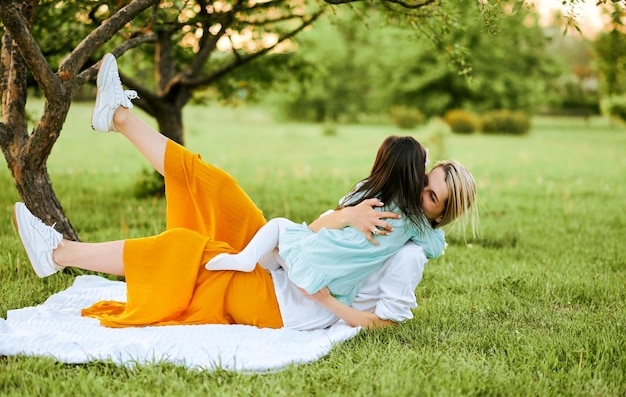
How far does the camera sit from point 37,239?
3221 mm

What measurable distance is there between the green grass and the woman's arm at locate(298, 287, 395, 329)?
0.26ft

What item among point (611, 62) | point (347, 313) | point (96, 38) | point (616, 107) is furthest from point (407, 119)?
point (347, 313)

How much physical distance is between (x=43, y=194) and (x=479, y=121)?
2262cm

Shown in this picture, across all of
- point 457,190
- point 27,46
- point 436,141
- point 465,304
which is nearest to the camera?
point 457,190

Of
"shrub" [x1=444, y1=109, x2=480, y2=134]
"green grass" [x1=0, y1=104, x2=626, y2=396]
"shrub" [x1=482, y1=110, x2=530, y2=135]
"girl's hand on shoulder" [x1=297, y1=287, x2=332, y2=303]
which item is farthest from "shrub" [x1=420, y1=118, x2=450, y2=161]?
"shrub" [x1=482, y1=110, x2=530, y2=135]

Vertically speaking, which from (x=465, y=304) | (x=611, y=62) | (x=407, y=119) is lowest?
(x=465, y=304)

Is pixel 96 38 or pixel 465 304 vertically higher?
pixel 96 38

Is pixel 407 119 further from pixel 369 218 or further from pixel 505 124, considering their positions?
pixel 369 218

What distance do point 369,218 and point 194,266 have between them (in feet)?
2.96

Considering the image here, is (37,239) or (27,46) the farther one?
(27,46)

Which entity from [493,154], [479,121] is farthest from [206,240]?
[479,121]

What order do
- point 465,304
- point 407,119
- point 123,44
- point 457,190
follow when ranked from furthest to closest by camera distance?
1. point 407,119
2. point 123,44
3. point 465,304
4. point 457,190

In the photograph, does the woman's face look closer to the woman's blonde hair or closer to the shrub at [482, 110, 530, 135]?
the woman's blonde hair

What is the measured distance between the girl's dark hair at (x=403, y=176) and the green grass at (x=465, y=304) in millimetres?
660
